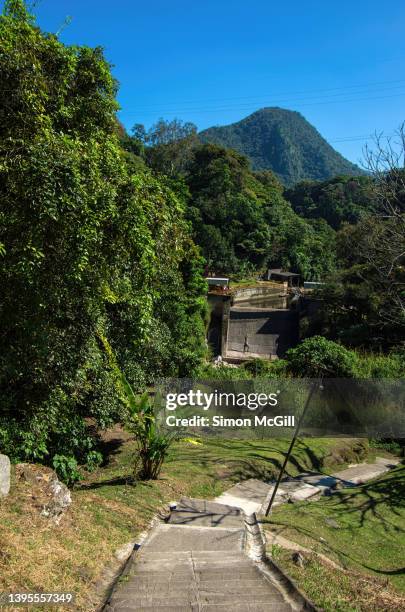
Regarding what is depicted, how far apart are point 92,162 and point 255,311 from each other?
30.1 m

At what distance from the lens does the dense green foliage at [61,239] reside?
232 inches

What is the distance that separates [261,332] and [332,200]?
44.6m

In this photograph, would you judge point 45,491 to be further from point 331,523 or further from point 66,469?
point 331,523

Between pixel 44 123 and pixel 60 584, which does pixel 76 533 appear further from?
pixel 44 123

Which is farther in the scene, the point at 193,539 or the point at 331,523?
the point at 331,523

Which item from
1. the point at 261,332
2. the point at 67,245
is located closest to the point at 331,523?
the point at 67,245

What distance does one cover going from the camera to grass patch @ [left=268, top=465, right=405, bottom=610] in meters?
4.86

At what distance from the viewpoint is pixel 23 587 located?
4184 millimetres

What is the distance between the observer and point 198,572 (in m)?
4.93

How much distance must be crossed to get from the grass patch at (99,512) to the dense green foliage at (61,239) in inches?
50.4

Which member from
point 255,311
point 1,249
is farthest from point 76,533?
point 255,311

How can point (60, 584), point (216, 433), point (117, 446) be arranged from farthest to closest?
1. point (216, 433)
2. point (117, 446)
3. point (60, 584)

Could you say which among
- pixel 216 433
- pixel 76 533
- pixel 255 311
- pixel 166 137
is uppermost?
pixel 166 137

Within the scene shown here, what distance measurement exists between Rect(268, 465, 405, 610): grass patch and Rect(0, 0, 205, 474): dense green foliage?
3.73m
